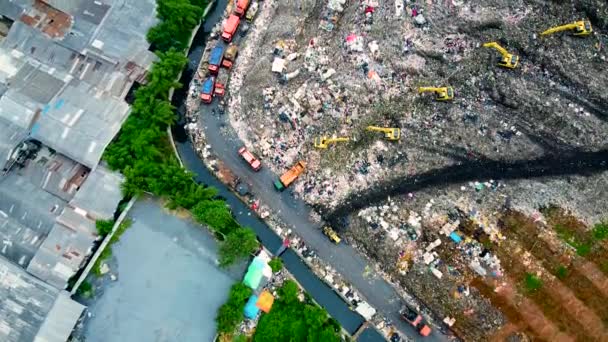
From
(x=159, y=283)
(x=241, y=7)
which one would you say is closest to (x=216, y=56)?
(x=241, y=7)

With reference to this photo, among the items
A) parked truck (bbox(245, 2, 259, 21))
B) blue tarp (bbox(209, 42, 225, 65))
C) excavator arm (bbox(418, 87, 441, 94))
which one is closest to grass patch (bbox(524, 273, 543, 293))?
excavator arm (bbox(418, 87, 441, 94))

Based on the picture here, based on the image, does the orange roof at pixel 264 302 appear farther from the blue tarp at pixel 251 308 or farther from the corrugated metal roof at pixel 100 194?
the corrugated metal roof at pixel 100 194

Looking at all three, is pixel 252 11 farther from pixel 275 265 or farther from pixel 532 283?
pixel 532 283

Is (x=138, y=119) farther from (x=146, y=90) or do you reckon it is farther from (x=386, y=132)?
(x=386, y=132)

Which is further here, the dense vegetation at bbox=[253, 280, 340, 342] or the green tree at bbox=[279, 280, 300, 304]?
the green tree at bbox=[279, 280, 300, 304]

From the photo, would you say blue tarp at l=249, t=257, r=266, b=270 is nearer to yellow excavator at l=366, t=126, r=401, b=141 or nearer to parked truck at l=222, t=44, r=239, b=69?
yellow excavator at l=366, t=126, r=401, b=141

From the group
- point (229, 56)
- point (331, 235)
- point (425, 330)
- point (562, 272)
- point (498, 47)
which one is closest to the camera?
point (562, 272)
